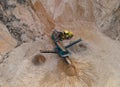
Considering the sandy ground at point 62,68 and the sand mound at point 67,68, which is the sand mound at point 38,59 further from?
the sand mound at point 67,68

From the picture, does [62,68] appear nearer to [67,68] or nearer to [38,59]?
[67,68]

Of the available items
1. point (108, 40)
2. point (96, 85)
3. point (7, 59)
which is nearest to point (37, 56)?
point (7, 59)

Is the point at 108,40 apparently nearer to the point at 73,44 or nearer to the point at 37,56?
the point at 73,44

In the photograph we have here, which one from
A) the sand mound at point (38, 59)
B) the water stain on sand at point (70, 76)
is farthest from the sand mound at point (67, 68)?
the sand mound at point (38, 59)

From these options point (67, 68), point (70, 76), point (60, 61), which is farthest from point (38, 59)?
point (70, 76)

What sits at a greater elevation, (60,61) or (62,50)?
(62,50)

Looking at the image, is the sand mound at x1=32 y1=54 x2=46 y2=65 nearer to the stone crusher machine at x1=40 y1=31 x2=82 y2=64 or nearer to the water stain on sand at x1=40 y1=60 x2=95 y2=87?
the stone crusher machine at x1=40 y1=31 x2=82 y2=64
